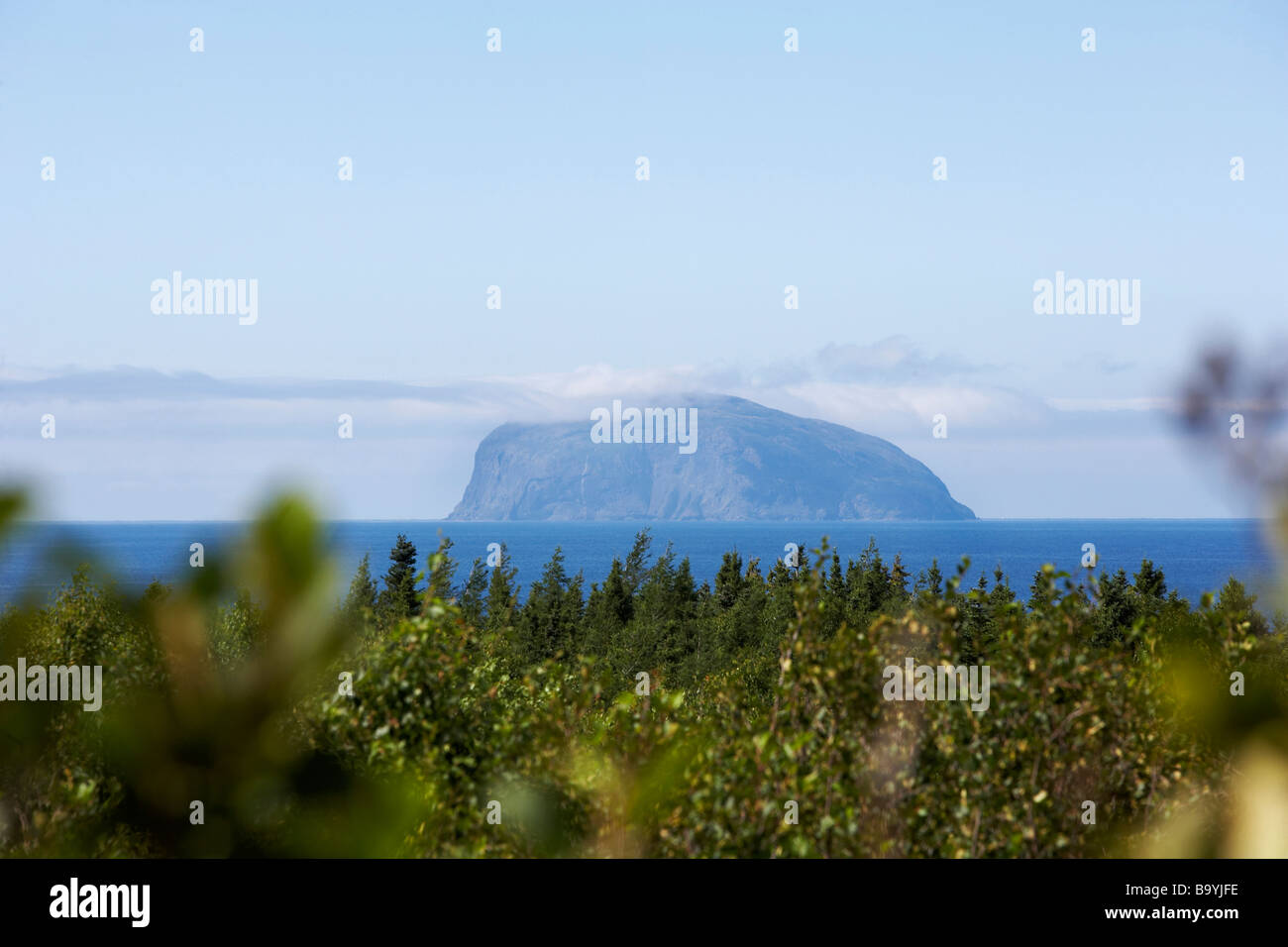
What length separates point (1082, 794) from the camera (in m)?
6.71

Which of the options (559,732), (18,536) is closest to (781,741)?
(559,732)

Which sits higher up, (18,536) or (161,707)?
(18,536)

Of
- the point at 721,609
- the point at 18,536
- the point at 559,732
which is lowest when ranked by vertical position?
the point at 721,609

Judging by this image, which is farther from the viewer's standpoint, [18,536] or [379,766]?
[379,766]

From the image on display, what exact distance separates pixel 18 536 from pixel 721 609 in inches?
2180
